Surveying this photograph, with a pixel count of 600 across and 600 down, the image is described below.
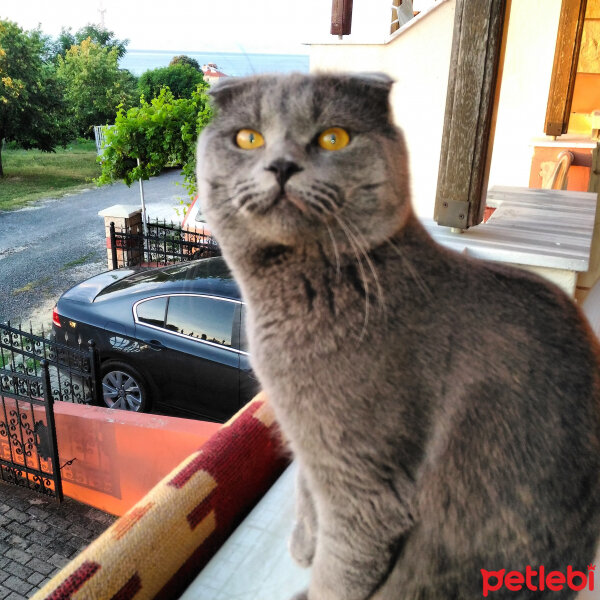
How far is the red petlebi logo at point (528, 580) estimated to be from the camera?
2.30ft

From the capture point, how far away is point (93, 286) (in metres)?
3.14

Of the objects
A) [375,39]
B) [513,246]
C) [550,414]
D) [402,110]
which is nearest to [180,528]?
[550,414]

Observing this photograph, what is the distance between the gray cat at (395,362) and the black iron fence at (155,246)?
3.08 metres

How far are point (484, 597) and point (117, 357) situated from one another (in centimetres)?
238

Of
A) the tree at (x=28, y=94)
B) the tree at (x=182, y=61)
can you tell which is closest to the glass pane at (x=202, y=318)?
the tree at (x=182, y=61)

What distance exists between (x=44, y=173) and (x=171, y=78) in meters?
2.70

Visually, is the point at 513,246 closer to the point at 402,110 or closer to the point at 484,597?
the point at 484,597

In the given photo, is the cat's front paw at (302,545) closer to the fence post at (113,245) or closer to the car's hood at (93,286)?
the car's hood at (93,286)

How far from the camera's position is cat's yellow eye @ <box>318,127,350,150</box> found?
65 centimetres

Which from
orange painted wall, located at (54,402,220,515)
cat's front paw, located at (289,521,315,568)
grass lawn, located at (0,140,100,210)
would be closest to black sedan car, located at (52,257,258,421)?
orange painted wall, located at (54,402,220,515)

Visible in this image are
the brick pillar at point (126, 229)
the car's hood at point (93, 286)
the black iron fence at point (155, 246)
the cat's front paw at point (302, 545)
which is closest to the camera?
the cat's front paw at point (302, 545)

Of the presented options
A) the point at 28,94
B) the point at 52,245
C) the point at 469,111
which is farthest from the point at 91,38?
the point at 469,111

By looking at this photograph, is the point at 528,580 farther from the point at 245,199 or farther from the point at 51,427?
the point at 51,427

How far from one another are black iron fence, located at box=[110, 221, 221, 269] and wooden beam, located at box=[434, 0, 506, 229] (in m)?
2.38
